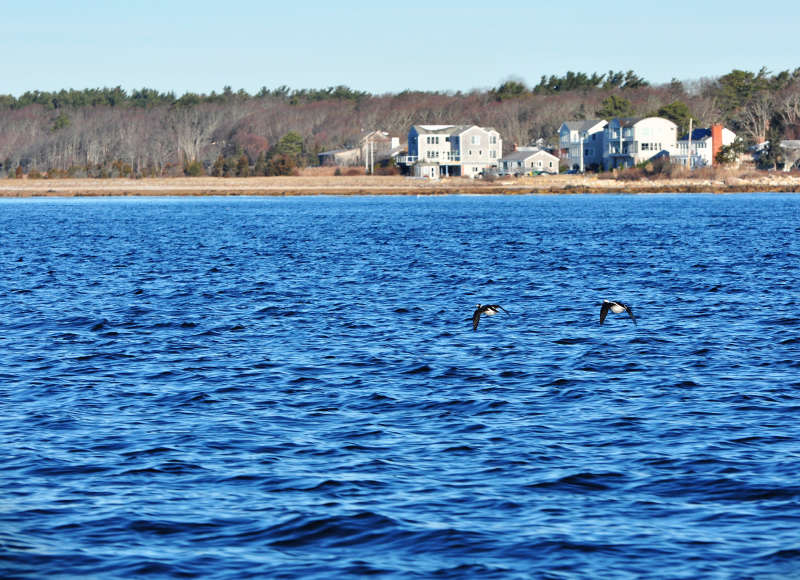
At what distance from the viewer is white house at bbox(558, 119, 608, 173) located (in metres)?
184

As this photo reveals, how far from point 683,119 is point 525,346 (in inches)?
6510

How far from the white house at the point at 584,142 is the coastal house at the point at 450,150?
1228 cm

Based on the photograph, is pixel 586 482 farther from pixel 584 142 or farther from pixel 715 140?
pixel 584 142

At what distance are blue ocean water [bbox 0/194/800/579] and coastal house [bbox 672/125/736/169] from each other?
137 meters

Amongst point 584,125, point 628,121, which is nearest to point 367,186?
point 584,125

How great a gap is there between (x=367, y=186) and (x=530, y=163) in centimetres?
2987

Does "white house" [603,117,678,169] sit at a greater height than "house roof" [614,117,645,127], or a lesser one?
lesser

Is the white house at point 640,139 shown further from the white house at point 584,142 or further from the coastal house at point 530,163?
the coastal house at point 530,163

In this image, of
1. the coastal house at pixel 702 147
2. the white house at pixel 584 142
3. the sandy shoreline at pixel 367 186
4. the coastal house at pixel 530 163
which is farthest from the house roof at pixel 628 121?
the coastal house at pixel 530 163

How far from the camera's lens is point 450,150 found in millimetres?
186625

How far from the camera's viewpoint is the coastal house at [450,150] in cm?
18425

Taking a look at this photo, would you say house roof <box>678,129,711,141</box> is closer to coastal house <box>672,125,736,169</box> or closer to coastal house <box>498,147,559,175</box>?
coastal house <box>672,125,736,169</box>

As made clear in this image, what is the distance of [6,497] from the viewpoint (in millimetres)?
13766

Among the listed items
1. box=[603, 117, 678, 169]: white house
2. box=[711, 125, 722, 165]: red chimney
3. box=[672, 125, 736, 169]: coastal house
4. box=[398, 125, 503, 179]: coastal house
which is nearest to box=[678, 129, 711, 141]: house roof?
box=[672, 125, 736, 169]: coastal house
